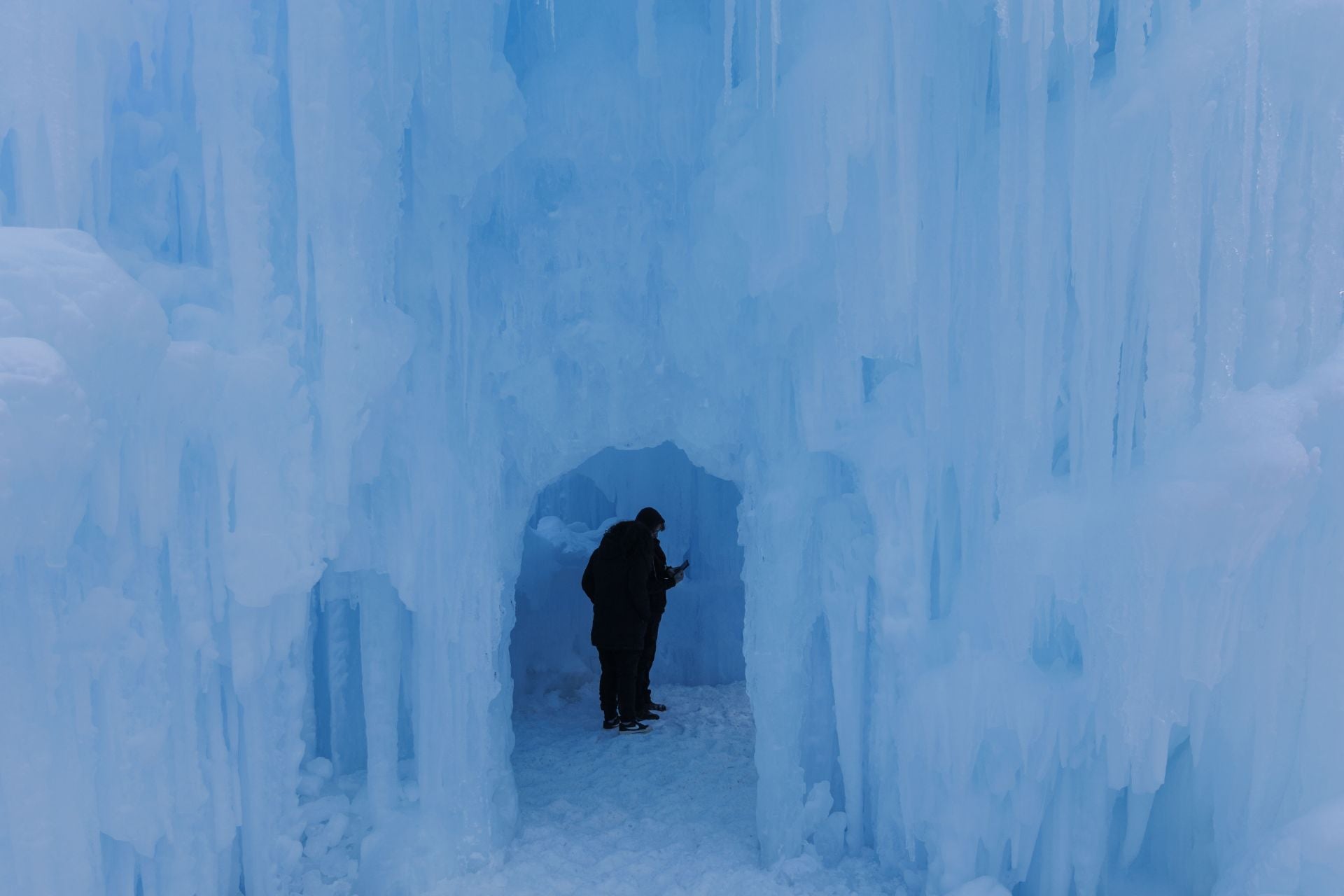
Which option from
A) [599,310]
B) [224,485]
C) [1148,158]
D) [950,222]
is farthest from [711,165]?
[224,485]

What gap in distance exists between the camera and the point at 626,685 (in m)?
7.82

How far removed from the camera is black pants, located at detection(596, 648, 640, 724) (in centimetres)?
776

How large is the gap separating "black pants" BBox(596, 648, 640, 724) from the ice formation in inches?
81.8

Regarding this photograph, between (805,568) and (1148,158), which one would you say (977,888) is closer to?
(805,568)

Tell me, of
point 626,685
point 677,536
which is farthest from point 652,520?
point 677,536

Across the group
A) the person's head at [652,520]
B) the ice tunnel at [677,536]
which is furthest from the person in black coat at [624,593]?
the ice tunnel at [677,536]

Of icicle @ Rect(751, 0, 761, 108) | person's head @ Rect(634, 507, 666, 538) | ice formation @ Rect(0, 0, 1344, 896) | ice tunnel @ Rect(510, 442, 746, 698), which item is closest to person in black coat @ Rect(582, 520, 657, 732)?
person's head @ Rect(634, 507, 666, 538)

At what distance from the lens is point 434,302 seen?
5.41 metres

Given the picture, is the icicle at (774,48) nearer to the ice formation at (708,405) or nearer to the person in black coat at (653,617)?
the ice formation at (708,405)

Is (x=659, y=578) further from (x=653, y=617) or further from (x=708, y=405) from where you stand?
(x=708, y=405)

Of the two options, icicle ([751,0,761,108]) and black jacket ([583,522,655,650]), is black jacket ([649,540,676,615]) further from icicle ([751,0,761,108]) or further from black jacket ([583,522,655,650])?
icicle ([751,0,761,108])

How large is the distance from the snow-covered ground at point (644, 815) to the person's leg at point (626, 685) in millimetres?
178

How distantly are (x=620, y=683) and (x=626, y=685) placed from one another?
0.09 meters

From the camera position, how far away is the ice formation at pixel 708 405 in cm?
402
